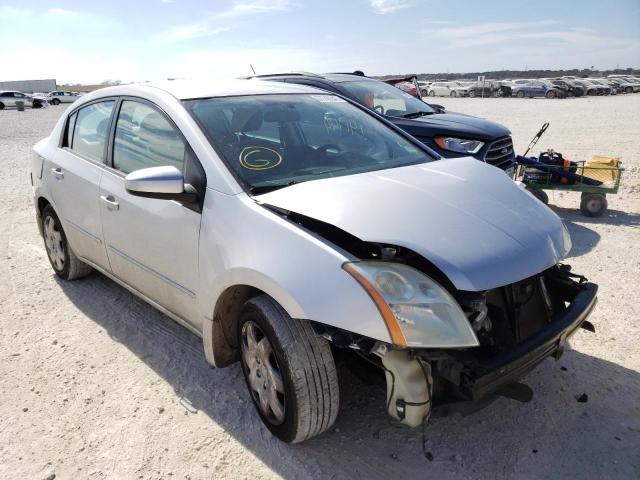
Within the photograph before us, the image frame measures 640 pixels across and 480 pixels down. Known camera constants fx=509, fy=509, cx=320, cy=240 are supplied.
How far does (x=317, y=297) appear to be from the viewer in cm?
211

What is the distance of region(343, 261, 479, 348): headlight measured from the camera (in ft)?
6.51

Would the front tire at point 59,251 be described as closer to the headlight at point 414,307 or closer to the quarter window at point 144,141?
the quarter window at point 144,141

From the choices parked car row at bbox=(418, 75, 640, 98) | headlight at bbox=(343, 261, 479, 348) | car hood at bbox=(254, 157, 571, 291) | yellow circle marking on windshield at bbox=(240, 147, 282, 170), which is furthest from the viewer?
parked car row at bbox=(418, 75, 640, 98)

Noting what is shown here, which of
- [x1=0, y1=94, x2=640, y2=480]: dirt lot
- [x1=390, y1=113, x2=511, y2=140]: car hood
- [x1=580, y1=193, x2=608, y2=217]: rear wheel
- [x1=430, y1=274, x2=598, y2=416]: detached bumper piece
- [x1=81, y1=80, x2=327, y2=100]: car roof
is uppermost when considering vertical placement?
[x1=81, y1=80, x2=327, y2=100]: car roof

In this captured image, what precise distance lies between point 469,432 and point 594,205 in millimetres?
4883

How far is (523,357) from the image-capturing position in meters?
2.12

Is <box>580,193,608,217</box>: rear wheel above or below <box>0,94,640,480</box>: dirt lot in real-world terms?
above

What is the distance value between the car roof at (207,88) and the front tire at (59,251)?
1384 millimetres

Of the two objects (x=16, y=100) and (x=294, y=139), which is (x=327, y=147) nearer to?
(x=294, y=139)

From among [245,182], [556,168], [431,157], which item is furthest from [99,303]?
[556,168]

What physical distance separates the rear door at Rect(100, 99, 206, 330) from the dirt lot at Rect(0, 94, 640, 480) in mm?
469

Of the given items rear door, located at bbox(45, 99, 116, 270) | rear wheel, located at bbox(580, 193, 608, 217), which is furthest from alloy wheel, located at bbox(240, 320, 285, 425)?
Result: rear wheel, located at bbox(580, 193, 608, 217)

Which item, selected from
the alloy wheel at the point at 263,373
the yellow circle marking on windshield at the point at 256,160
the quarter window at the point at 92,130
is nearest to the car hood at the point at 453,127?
the quarter window at the point at 92,130

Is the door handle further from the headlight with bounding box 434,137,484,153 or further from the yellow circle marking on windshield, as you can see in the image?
the headlight with bounding box 434,137,484,153
